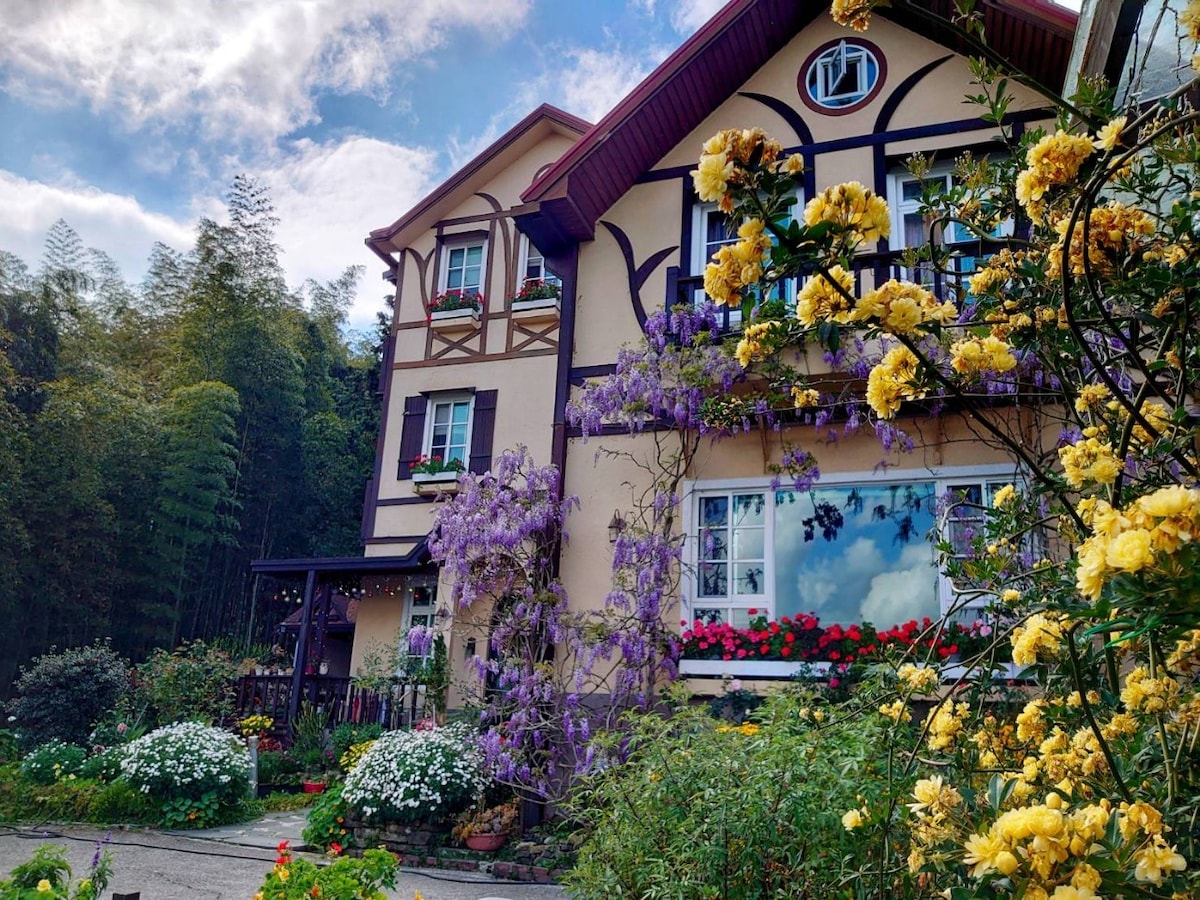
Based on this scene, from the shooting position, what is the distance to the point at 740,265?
5.73ft

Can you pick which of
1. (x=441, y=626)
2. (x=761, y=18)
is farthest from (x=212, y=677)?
(x=761, y=18)

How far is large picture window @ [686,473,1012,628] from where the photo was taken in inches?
255

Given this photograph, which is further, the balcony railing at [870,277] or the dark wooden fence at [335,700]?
the dark wooden fence at [335,700]

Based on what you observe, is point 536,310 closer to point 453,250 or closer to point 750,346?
point 453,250

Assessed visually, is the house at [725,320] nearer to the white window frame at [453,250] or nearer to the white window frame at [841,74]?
the white window frame at [841,74]

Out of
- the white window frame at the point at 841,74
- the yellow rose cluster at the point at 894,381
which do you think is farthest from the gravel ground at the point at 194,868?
the white window frame at the point at 841,74

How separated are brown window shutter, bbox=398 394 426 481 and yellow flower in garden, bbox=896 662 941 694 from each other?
7971mm

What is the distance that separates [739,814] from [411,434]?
7657mm

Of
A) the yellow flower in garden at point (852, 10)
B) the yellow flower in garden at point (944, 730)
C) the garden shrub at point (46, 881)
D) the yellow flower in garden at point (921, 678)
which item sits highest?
the yellow flower in garden at point (852, 10)

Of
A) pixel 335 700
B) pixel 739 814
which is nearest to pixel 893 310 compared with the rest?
pixel 739 814

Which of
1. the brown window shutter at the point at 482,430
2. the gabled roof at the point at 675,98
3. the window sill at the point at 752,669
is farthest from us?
the brown window shutter at the point at 482,430

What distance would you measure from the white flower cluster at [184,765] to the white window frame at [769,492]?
4.04 meters

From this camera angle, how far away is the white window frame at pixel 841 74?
759 centimetres

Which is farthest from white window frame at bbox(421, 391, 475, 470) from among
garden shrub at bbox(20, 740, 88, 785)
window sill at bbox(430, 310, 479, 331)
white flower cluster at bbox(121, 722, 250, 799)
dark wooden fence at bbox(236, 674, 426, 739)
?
garden shrub at bbox(20, 740, 88, 785)
